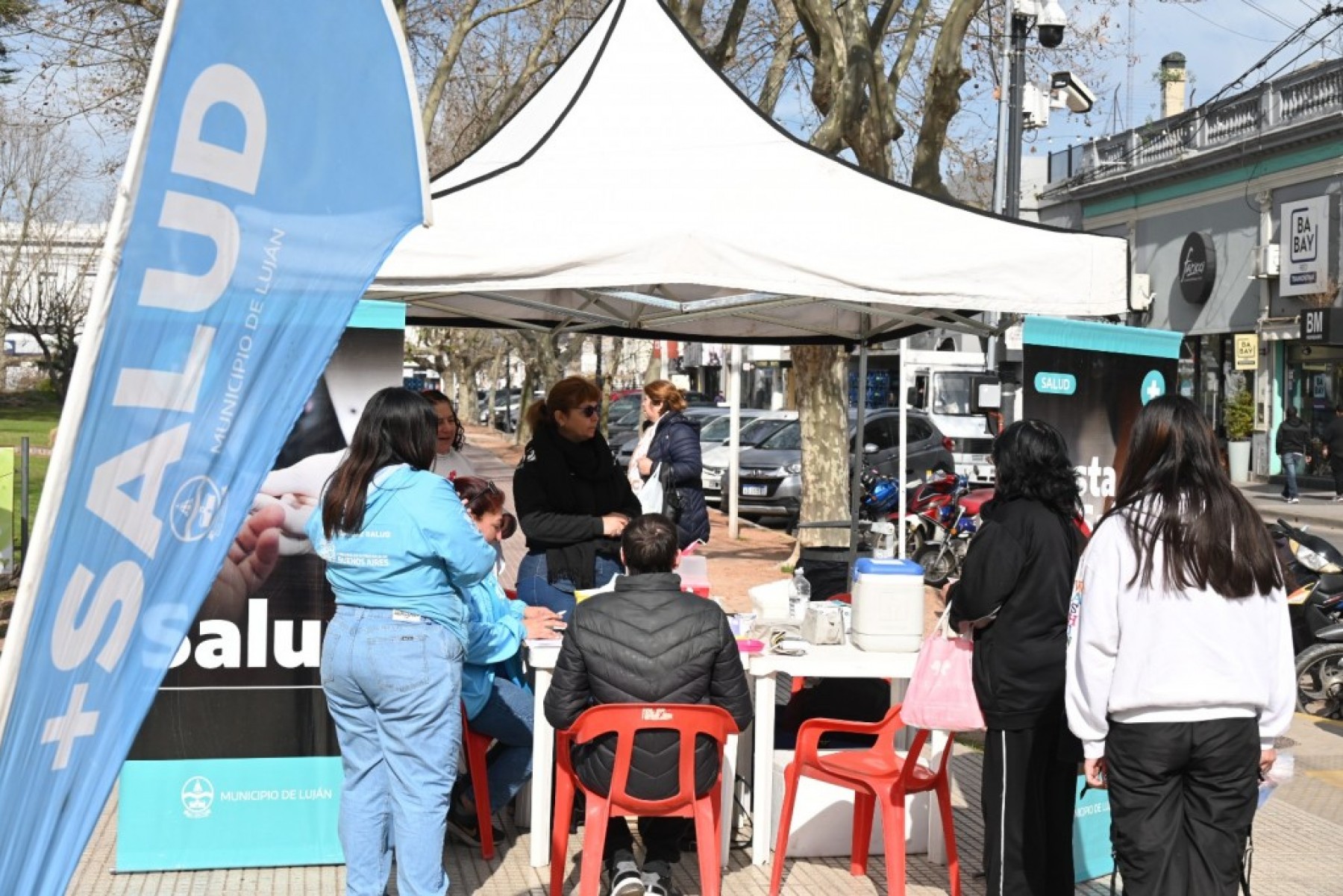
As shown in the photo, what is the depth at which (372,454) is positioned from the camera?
448 centimetres

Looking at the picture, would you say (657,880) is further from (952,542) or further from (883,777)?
(952,542)

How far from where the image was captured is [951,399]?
88.0ft

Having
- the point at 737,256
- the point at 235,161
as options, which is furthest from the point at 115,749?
the point at 737,256

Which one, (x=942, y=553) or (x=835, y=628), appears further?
(x=942, y=553)

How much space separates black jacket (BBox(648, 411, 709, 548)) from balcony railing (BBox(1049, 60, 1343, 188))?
24.9 meters

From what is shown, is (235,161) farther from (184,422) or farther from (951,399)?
(951,399)

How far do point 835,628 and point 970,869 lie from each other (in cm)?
112

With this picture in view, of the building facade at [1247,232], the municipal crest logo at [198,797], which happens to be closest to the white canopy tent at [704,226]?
the municipal crest logo at [198,797]

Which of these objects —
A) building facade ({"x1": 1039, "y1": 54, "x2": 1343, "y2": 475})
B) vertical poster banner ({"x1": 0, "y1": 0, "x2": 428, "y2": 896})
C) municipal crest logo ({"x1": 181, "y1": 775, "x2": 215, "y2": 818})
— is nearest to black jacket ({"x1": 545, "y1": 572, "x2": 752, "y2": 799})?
municipal crest logo ({"x1": 181, "y1": 775, "x2": 215, "y2": 818})

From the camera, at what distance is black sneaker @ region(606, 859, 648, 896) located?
5188 millimetres

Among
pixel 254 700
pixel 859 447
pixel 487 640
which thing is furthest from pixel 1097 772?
pixel 859 447

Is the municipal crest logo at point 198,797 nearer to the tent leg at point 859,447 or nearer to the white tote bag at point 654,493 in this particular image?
the tent leg at point 859,447

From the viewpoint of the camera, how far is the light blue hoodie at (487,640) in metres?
5.73

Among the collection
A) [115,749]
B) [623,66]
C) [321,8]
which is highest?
[623,66]
